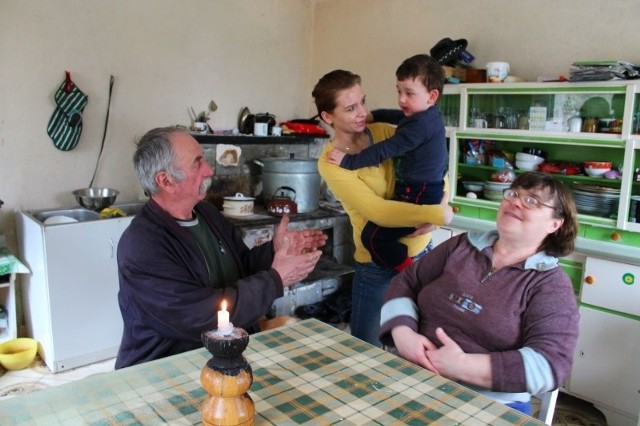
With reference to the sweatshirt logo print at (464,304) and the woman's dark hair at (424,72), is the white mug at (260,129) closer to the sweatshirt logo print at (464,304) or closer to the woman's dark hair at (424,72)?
the woman's dark hair at (424,72)

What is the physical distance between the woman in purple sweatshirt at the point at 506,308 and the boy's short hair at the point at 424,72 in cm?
73

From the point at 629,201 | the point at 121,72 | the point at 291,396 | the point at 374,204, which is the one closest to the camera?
the point at 291,396

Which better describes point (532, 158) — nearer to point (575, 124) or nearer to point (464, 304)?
point (575, 124)

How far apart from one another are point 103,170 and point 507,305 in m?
2.94

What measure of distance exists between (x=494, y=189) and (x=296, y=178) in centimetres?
136

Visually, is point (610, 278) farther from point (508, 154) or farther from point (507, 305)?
point (507, 305)

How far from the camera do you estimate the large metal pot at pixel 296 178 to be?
3.75 meters

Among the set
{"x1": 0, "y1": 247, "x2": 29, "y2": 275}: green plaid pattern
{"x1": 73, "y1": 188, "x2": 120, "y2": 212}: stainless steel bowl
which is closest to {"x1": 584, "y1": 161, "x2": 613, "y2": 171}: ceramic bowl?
{"x1": 73, "y1": 188, "x2": 120, "y2": 212}: stainless steel bowl

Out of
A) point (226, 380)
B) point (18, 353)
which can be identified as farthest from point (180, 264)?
point (18, 353)

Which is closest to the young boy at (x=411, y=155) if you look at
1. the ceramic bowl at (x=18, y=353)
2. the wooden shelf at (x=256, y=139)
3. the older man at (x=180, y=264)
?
the older man at (x=180, y=264)

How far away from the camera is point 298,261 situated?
1768 millimetres

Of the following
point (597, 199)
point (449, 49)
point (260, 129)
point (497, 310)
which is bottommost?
point (497, 310)

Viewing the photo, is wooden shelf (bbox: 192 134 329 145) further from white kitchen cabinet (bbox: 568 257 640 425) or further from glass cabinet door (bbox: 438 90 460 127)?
white kitchen cabinet (bbox: 568 257 640 425)

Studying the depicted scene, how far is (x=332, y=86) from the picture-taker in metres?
2.03
